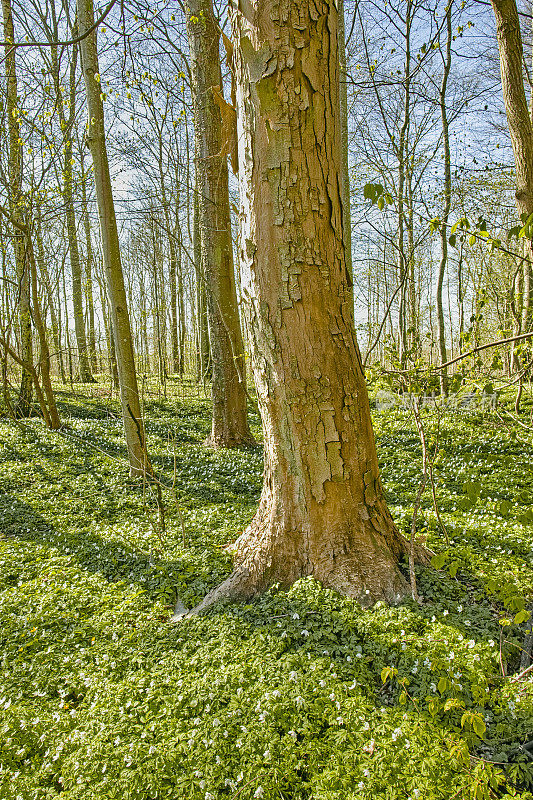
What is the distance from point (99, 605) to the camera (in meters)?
3.38

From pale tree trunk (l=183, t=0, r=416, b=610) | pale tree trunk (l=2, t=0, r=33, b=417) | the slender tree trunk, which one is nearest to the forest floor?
pale tree trunk (l=183, t=0, r=416, b=610)

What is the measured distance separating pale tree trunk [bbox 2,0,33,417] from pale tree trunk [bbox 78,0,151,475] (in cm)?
163

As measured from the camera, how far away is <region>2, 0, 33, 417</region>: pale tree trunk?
751 centimetres

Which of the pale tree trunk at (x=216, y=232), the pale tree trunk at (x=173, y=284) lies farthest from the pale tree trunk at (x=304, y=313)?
the pale tree trunk at (x=173, y=284)

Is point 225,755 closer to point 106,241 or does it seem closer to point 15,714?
point 15,714

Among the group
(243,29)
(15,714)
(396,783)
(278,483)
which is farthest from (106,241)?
(396,783)

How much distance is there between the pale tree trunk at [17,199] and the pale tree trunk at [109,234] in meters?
1.63

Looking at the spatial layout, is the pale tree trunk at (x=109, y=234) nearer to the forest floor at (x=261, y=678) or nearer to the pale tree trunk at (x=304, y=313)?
the forest floor at (x=261, y=678)

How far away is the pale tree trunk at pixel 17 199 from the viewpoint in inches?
296

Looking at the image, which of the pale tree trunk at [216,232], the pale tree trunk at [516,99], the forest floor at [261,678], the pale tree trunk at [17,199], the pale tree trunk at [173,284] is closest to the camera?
the forest floor at [261,678]

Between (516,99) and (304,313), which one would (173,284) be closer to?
(516,99)

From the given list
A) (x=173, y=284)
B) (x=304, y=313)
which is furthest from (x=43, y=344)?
(x=173, y=284)

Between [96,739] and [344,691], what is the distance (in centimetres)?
122

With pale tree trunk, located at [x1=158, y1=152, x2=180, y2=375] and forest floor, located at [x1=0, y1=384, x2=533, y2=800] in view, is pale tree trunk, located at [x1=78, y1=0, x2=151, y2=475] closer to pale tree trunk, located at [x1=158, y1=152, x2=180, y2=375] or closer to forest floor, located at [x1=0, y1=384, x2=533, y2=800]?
forest floor, located at [x1=0, y1=384, x2=533, y2=800]
